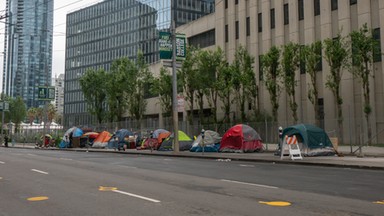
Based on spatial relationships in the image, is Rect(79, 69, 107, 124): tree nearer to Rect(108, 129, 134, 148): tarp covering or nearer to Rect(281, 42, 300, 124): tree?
Rect(108, 129, 134, 148): tarp covering

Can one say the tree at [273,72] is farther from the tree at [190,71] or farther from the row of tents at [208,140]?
the tree at [190,71]

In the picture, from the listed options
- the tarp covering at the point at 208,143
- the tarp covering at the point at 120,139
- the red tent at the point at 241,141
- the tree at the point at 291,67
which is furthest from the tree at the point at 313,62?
the tarp covering at the point at 120,139

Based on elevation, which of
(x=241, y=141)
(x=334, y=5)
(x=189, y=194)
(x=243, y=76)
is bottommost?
(x=189, y=194)

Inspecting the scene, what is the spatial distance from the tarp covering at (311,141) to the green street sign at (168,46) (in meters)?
9.94

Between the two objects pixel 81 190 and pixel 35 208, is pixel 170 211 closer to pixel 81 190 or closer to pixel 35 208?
pixel 35 208

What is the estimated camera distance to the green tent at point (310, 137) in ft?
76.5

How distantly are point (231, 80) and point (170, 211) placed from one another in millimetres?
29935

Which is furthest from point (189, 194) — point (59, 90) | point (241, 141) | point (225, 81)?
point (59, 90)

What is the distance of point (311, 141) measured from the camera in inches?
922

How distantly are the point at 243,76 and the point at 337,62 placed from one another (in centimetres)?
849

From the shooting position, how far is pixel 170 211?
7.70 m

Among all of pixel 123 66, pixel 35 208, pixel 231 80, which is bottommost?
pixel 35 208

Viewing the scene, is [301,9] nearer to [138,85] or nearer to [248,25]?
[248,25]

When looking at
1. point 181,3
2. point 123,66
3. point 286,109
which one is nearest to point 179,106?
point 286,109
